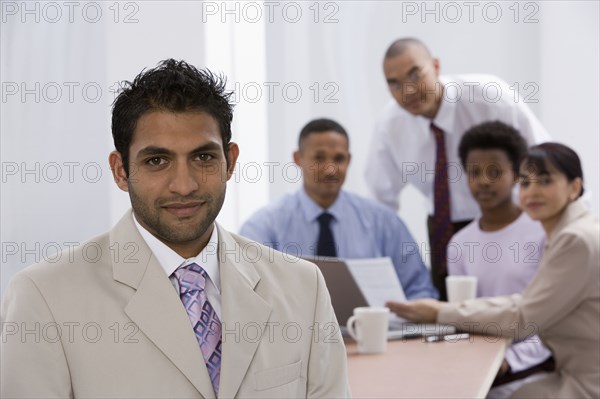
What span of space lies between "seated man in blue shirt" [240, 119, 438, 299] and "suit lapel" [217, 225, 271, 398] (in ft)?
5.65

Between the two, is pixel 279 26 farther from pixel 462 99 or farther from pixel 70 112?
pixel 70 112

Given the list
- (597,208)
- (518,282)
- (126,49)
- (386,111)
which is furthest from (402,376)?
(597,208)

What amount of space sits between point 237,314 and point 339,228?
1888 mm

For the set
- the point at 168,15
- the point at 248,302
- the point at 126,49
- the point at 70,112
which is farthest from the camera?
the point at 168,15

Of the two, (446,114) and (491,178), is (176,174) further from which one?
(446,114)

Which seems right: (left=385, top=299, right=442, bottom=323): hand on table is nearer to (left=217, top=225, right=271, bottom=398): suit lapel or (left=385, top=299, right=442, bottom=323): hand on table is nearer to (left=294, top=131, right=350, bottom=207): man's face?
(left=294, top=131, right=350, bottom=207): man's face

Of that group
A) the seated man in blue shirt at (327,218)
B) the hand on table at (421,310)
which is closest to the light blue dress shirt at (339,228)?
the seated man in blue shirt at (327,218)

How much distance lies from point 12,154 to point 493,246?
5.17 ft

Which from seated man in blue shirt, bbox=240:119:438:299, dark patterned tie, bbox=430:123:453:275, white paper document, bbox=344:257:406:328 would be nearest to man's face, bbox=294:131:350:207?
seated man in blue shirt, bbox=240:119:438:299

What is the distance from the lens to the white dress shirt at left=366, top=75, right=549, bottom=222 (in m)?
3.45

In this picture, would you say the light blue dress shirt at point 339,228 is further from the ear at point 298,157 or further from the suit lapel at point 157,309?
the suit lapel at point 157,309

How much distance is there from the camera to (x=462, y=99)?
11.5 ft

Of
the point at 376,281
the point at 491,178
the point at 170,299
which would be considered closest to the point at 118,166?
the point at 170,299

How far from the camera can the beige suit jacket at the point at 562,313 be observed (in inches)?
93.8
